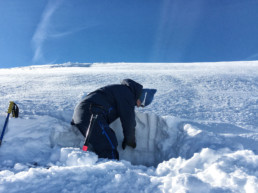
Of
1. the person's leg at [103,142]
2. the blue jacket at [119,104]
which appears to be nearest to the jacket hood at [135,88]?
the blue jacket at [119,104]

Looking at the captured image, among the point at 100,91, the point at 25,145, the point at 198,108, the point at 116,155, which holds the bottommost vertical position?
the point at 116,155

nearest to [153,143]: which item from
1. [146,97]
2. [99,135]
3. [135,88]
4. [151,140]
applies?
[151,140]

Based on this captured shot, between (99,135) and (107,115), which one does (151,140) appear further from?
(99,135)

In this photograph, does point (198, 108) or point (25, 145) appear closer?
point (25, 145)

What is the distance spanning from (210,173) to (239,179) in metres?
0.16

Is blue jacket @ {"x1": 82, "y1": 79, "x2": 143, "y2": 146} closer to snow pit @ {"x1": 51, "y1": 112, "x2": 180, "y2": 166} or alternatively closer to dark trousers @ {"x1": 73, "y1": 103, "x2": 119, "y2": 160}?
dark trousers @ {"x1": 73, "y1": 103, "x2": 119, "y2": 160}

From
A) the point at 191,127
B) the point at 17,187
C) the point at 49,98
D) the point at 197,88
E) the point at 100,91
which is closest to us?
the point at 17,187

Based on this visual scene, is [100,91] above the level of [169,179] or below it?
above

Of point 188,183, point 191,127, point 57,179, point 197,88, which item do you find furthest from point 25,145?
point 197,88

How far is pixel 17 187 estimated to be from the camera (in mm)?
1020

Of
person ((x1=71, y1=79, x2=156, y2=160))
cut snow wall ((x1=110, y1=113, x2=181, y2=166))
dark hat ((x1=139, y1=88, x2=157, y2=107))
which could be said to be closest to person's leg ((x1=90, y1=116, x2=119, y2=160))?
person ((x1=71, y1=79, x2=156, y2=160))

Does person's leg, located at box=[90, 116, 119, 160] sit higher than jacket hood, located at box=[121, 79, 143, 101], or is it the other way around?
jacket hood, located at box=[121, 79, 143, 101]

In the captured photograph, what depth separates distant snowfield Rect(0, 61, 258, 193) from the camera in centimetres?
114

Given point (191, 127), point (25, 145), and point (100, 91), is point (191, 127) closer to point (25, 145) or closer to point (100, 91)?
point (100, 91)
